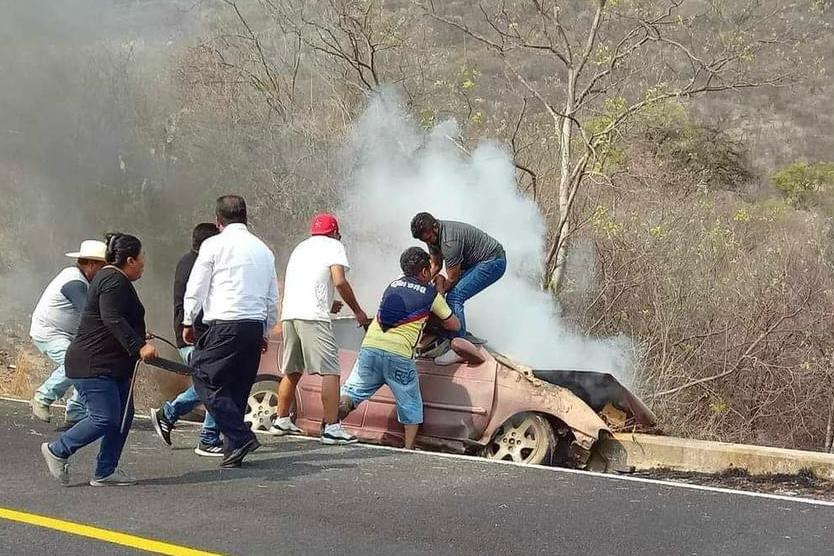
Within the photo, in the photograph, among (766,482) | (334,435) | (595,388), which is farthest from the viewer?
(595,388)

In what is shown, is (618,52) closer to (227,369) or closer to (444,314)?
(444,314)

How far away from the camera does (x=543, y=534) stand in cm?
496

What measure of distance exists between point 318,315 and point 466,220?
408 centimetres

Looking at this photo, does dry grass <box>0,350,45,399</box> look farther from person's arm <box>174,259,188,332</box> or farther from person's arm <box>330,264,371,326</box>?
person's arm <box>330,264,371,326</box>

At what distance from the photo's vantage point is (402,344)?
23.8ft

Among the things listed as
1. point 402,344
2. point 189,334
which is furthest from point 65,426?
point 402,344

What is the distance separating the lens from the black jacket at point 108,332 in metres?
5.69

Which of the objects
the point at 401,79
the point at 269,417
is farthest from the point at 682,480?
the point at 401,79

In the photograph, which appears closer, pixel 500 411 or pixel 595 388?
pixel 500 411

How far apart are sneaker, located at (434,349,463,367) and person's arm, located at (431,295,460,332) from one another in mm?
198

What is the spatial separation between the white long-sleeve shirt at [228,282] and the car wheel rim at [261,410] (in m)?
1.98

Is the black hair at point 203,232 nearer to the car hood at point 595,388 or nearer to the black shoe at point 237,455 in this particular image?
the black shoe at point 237,455

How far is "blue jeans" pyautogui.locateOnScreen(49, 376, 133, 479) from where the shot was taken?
571 centimetres

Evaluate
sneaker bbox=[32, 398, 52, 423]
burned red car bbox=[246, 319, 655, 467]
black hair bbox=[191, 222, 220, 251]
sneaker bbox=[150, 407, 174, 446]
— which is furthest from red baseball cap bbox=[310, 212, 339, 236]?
sneaker bbox=[32, 398, 52, 423]
